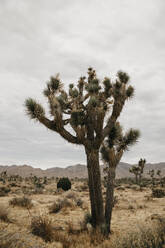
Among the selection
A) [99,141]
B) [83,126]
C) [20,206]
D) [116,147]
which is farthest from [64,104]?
[20,206]

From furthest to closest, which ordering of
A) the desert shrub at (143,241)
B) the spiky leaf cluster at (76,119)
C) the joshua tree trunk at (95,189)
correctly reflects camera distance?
the spiky leaf cluster at (76,119), the joshua tree trunk at (95,189), the desert shrub at (143,241)

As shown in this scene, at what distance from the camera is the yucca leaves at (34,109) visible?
674 cm

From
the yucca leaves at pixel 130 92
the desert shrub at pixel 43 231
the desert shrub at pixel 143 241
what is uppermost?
the yucca leaves at pixel 130 92

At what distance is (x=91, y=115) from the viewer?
702 cm

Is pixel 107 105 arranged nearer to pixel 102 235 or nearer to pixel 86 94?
pixel 86 94

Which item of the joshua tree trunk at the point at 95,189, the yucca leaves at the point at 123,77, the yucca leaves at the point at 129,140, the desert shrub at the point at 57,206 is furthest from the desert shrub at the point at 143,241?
the desert shrub at the point at 57,206

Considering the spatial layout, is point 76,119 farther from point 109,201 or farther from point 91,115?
point 109,201

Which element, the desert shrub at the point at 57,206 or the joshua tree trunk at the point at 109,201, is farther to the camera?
the desert shrub at the point at 57,206

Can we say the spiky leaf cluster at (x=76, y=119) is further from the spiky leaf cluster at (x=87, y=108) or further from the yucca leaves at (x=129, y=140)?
the yucca leaves at (x=129, y=140)

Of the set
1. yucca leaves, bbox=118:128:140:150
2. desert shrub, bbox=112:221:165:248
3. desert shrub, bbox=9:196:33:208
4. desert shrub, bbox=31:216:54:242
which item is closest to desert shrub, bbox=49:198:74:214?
desert shrub, bbox=9:196:33:208

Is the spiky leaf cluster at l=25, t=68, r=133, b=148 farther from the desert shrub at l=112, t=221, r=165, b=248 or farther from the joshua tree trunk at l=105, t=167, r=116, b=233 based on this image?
the desert shrub at l=112, t=221, r=165, b=248

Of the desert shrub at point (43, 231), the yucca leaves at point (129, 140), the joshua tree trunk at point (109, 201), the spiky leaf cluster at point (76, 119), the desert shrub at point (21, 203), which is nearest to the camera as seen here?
the desert shrub at point (43, 231)

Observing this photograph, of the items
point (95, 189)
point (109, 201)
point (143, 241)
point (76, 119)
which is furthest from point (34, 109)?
point (143, 241)

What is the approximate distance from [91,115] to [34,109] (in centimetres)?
201
